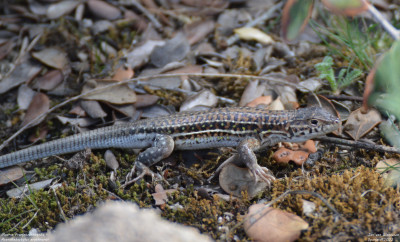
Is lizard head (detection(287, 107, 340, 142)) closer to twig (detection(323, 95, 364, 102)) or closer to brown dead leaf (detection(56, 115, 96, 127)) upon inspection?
twig (detection(323, 95, 364, 102))

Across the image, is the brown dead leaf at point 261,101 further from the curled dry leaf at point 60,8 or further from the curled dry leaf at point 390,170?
the curled dry leaf at point 60,8

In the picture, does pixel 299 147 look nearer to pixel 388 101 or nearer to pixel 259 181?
pixel 259 181

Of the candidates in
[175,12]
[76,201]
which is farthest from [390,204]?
[175,12]

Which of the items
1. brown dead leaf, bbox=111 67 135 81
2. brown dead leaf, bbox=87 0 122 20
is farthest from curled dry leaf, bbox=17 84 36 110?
brown dead leaf, bbox=87 0 122 20

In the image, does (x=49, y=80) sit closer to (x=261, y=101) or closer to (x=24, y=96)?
(x=24, y=96)

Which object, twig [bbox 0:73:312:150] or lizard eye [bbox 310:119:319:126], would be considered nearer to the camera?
lizard eye [bbox 310:119:319:126]

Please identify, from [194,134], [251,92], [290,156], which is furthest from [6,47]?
[290,156]

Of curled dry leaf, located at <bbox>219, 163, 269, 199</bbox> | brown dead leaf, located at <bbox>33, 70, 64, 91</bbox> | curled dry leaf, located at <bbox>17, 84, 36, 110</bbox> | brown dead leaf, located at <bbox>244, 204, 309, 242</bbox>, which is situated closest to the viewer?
brown dead leaf, located at <bbox>244, 204, 309, 242</bbox>

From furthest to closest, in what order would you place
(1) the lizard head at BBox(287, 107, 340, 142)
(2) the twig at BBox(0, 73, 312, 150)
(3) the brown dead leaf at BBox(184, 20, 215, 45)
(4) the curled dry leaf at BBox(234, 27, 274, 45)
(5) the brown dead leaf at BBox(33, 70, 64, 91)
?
(3) the brown dead leaf at BBox(184, 20, 215, 45) < (4) the curled dry leaf at BBox(234, 27, 274, 45) < (5) the brown dead leaf at BBox(33, 70, 64, 91) < (2) the twig at BBox(0, 73, 312, 150) < (1) the lizard head at BBox(287, 107, 340, 142)
